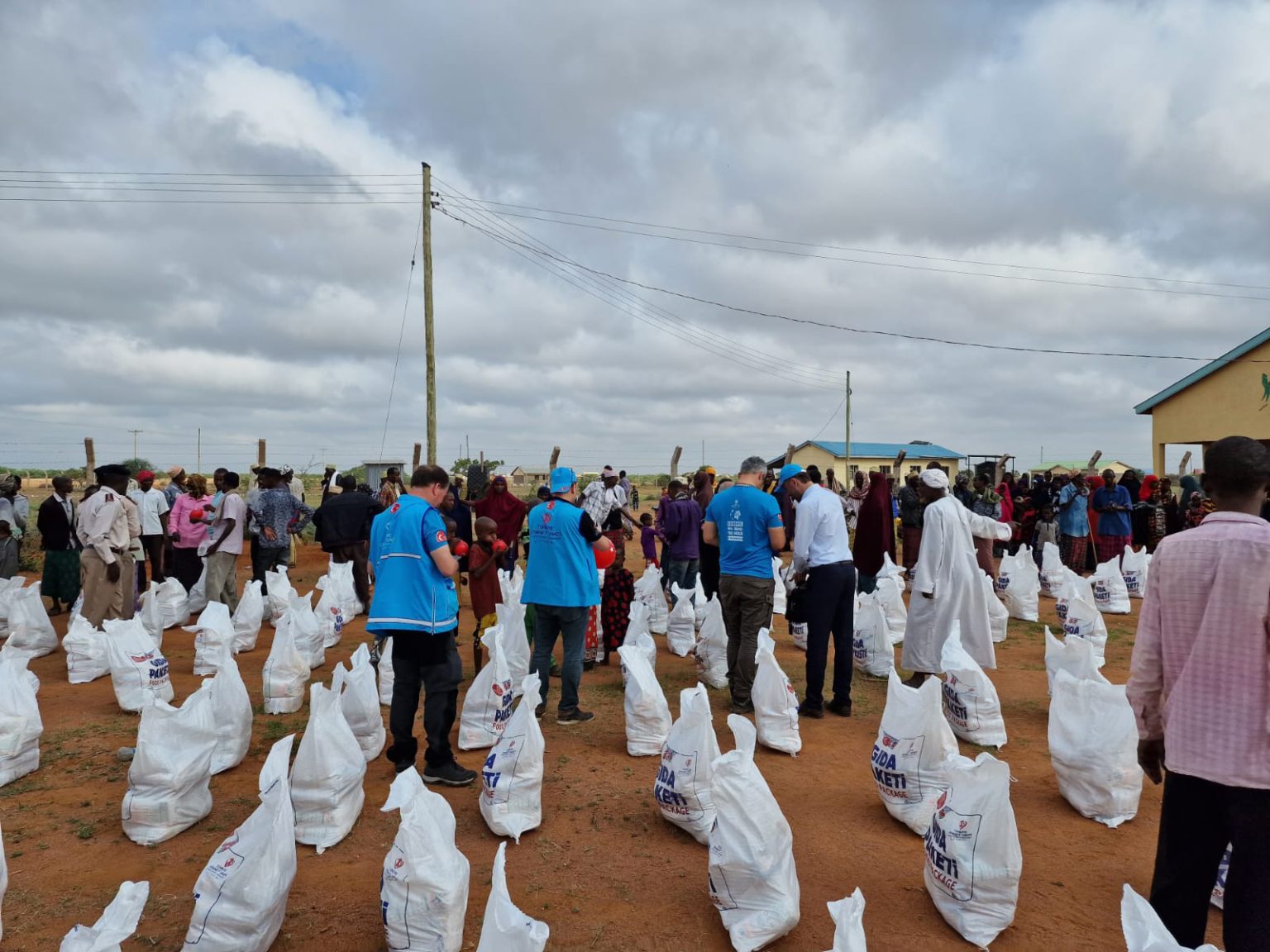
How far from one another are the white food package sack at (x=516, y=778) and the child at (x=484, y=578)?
8.08ft

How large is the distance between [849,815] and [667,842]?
928 mm

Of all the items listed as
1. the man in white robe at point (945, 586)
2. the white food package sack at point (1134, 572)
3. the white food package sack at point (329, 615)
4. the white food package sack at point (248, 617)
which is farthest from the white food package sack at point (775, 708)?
the white food package sack at point (1134, 572)

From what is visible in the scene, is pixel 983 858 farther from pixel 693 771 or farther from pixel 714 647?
pixel 714 647

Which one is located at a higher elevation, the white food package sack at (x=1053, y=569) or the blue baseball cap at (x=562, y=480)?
the blue baseball cap at (x=562, y=480)

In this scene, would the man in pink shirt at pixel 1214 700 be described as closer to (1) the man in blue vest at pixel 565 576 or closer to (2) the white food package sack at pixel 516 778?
(2) the white food package sack at pixel 516 778

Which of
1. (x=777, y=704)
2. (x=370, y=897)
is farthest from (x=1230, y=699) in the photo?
(x=370, y=897)

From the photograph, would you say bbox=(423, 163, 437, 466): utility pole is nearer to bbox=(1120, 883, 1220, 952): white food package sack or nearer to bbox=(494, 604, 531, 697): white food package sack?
bbox=(494, 604, 531, 697): white food package sack

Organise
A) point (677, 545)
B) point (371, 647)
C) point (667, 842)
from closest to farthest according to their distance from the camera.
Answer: point (667, 842), point (371, 647), point (677, 545)

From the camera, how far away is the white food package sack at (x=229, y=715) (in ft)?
13.6

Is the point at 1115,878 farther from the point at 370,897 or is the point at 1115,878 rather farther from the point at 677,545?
the point at 677,545

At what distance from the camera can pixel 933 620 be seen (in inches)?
196

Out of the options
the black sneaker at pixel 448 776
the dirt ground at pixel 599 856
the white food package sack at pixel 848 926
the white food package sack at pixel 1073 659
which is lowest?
the dirt ground at pixel 599 856

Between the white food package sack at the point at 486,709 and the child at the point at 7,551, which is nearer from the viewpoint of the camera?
the white food package sack at the point at 486,709

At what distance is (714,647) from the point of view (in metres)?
5.98
